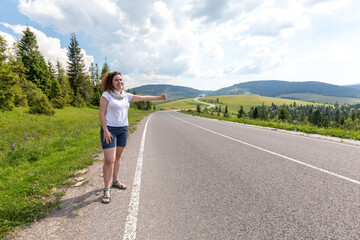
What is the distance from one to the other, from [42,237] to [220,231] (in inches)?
95.5

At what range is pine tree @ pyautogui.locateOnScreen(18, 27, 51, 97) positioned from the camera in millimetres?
→ 29145

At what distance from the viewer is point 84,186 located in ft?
12.2

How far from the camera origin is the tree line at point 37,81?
17891 millimetres

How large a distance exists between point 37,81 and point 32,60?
4000 millimetres

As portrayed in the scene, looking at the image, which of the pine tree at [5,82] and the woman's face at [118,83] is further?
the pine tree at [5,82]

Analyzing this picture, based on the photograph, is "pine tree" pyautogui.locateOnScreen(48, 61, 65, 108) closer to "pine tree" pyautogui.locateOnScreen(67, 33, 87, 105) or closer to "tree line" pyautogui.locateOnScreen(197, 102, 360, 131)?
"pine tree" pyautogui.locateOnScreen(67, 33, 87, 105)

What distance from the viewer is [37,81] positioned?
2966 cm

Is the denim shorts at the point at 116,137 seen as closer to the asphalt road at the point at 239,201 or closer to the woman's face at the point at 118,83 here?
the woman's face at the point at 118,83

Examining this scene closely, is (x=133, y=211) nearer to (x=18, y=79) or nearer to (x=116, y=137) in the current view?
(x=116, y=137)

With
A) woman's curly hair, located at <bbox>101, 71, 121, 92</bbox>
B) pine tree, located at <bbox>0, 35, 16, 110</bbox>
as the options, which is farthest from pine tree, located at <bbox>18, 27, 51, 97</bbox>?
woman's curly hair, located at <bbox>101, 71, 121, 92</bbox>

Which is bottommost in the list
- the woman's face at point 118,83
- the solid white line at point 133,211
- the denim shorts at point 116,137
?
the solid white line at point 133,211

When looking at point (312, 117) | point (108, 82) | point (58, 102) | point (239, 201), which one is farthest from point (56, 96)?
point (312, 117)

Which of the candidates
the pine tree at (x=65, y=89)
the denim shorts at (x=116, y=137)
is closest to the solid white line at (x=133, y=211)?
the denim shorts at (x=116, y=137)

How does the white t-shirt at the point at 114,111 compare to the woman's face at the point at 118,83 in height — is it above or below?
below
